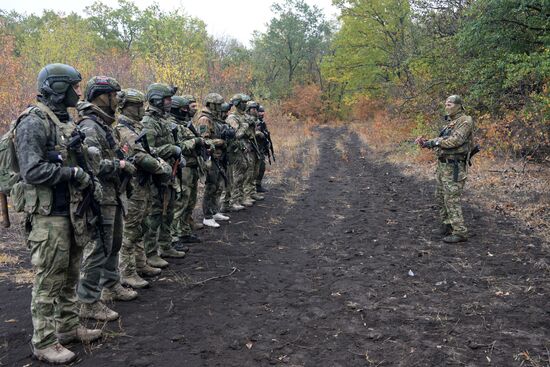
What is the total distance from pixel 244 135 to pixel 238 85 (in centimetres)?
1293

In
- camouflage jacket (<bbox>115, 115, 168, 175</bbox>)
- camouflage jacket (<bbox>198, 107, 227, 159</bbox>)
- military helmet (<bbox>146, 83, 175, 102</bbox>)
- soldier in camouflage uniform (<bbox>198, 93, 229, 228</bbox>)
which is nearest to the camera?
camouflage jacket (<bbox>115, 115, 168, 175</bbox>)

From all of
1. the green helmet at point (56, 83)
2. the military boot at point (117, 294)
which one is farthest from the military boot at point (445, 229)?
the green helmet at point (56, 83)

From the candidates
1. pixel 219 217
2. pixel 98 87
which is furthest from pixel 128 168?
pixel 219 217

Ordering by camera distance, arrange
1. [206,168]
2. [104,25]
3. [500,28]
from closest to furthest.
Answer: [206,168] → [500,28] → [104,25]

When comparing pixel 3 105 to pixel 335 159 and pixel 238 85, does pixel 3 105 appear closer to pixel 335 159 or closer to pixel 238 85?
pixel 238 85

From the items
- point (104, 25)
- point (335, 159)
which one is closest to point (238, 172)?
point (335, 159)

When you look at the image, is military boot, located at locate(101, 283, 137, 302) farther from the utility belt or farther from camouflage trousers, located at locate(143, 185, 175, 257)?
the utility belt

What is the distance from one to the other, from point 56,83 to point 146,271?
8.29 feet

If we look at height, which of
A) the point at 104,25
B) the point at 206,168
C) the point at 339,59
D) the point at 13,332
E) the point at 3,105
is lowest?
the point at 13,332

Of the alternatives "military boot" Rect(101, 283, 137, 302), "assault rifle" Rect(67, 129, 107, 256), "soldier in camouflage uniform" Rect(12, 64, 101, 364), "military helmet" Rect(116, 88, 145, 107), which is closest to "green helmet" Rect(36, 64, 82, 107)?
"soldier in camouflage uniform" Rect(12, 64, 101, 364)

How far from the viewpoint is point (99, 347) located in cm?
322

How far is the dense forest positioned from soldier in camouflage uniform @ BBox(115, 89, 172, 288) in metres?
6.98

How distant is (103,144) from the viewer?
3.63 metres

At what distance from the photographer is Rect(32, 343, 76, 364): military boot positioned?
2959mm
